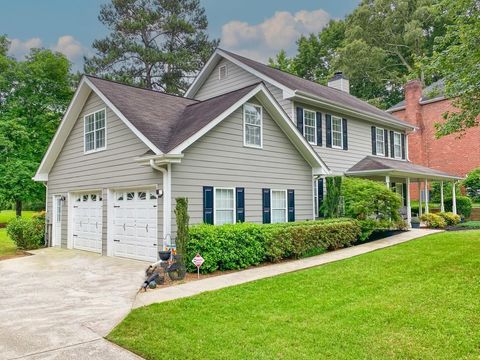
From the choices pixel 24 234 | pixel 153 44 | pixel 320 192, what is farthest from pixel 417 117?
pixel 24 234

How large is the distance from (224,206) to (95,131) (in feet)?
17.5

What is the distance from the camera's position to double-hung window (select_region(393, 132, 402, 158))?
22322mm

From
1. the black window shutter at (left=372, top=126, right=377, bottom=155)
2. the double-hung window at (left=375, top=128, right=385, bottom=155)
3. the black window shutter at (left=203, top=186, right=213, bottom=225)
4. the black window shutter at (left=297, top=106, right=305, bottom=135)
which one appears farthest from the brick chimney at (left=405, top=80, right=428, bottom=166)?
the black window shutter at (left=203, top=186, right=213, bottom=225)

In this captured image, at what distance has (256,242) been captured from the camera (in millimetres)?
10398

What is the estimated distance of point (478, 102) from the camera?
1051 centimetres

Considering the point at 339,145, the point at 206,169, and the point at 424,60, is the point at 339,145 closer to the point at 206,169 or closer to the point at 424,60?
the point at 424,60

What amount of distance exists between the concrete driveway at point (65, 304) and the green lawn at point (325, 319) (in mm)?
423

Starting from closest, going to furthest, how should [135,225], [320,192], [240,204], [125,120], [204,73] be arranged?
[125,120] < [135,225] < [240,204] < [320,192] < [204,73]

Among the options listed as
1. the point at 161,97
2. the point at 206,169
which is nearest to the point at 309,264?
the point at 206,169

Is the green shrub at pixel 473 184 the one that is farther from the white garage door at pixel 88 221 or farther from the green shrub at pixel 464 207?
the white garage door at pixel 88 221

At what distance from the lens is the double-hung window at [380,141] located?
20938mm

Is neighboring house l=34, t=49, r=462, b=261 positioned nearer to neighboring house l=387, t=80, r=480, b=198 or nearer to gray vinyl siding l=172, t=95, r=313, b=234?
gray vinyl siding l=172, t=95, r=313, b=234

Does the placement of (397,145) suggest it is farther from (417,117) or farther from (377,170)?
(417,117)

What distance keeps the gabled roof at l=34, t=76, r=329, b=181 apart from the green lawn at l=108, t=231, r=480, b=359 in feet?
15.0
